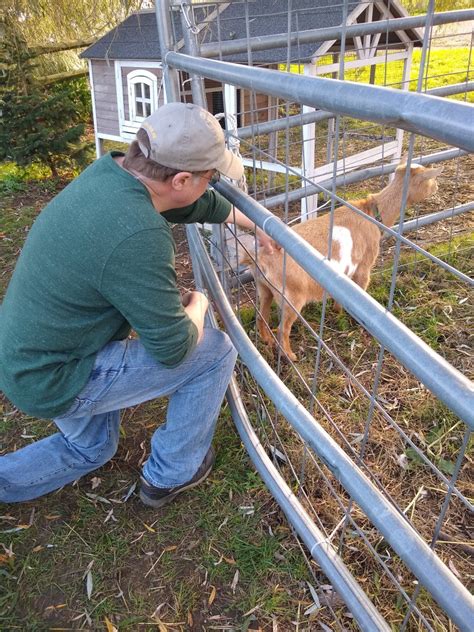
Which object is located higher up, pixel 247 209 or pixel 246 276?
pixel 247 209

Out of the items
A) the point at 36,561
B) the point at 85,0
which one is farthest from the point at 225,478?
the point at 85,0

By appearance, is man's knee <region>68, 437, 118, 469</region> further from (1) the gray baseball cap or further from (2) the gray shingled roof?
(2) the gray shingled roof

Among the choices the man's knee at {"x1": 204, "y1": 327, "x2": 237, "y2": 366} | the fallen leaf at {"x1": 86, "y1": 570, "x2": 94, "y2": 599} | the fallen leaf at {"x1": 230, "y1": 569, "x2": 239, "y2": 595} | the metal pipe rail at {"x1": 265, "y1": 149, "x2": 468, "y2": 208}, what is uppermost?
the man's knee at {"x1": 204, "y1": 327, "x2": 237, "y2": 366}

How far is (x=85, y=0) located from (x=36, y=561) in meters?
4.84

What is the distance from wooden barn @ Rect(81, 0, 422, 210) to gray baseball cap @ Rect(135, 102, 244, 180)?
8.46ft

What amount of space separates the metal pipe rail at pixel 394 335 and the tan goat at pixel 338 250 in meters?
1.48

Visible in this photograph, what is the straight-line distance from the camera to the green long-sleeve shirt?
5.46 feet

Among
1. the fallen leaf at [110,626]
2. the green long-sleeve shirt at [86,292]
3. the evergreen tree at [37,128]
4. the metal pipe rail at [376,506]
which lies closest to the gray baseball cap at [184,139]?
the green long-sleeve shirt at [86,292]

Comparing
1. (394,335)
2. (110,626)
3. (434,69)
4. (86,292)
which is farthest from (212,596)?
(434,69)

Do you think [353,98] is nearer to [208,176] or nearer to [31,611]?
[208,176]

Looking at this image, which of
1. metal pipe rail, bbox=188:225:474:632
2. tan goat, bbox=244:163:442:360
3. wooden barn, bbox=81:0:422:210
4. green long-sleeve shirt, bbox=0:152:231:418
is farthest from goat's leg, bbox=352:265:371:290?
green long-sleeve shirt, bbox=0:152:231:418

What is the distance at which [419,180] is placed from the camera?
12.2ft

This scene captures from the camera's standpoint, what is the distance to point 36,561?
220 cm

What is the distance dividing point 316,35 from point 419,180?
124 centimetres
